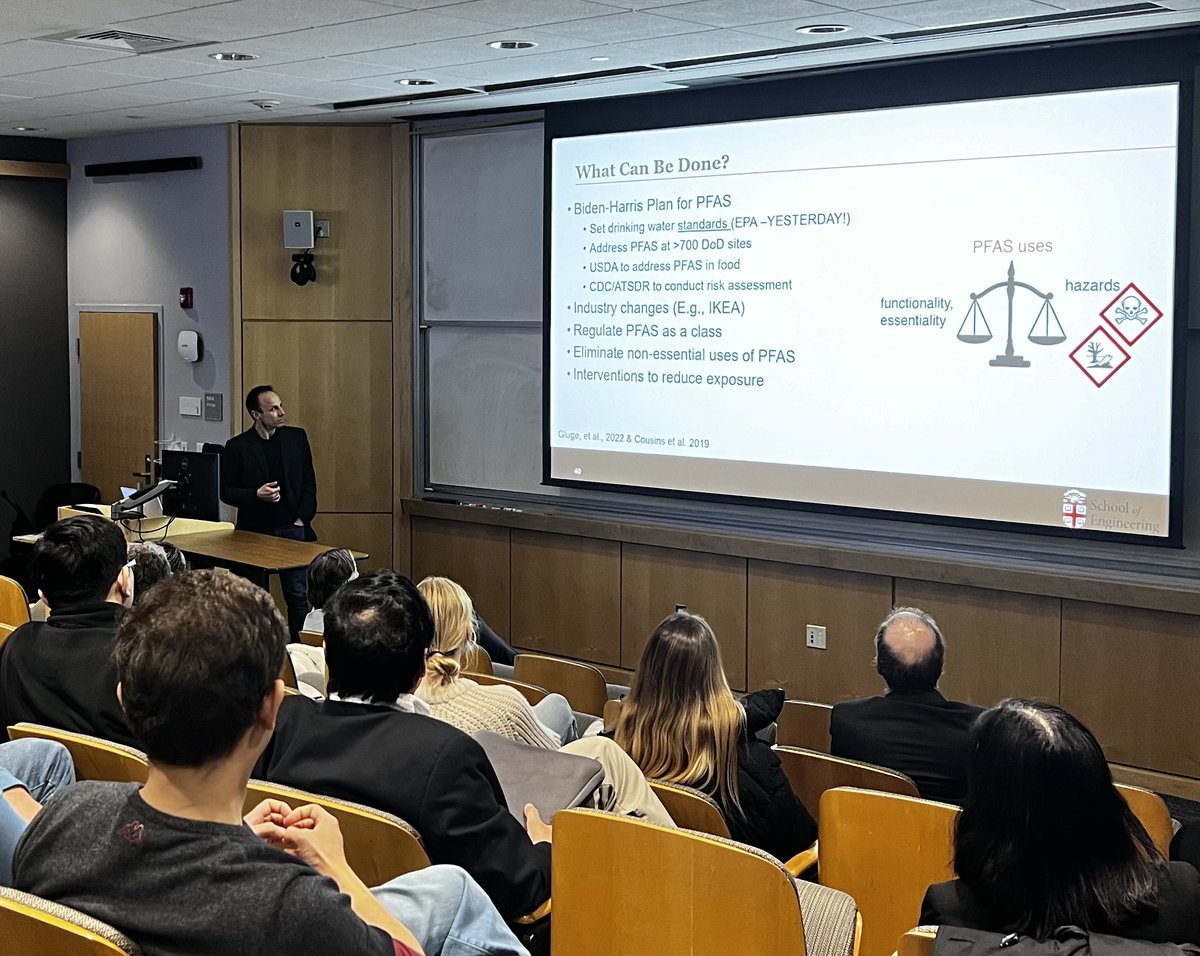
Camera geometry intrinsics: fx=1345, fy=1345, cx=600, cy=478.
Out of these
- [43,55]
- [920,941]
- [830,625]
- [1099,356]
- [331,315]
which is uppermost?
[43,55]

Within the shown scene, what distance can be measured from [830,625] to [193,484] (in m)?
3.36

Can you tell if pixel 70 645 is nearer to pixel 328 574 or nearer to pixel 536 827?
pixel 536 827

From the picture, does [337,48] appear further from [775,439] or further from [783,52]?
[775,439]

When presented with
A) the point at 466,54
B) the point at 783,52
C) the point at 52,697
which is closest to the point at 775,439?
the point at 783,52

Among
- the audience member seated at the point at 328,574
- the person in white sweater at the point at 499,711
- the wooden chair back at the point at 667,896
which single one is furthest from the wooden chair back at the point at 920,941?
the audience member seated at the point at 328,574

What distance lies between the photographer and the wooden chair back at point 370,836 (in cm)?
234

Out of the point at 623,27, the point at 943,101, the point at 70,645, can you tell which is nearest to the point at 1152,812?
the point at 70,645

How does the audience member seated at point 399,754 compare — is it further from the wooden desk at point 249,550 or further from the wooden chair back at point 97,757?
the wooden desk at point 249,550

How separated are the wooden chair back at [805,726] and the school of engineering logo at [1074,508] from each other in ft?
6.64

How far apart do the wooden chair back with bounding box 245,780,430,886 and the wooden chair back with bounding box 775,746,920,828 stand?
1.17 m

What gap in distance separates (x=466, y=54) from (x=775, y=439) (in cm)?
241

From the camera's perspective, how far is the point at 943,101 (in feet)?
20.1

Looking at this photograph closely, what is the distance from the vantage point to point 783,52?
596 cm

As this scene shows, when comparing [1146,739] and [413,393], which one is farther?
[413,393]
